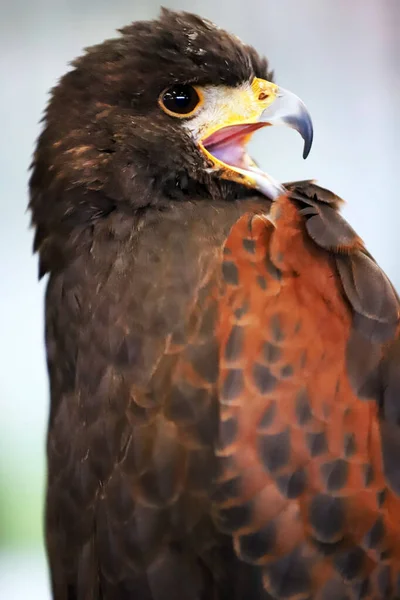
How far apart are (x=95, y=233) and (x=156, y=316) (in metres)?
0.16

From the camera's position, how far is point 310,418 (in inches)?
24.8

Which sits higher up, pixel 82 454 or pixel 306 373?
pixel 306 373

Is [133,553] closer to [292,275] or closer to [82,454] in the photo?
[82,454]

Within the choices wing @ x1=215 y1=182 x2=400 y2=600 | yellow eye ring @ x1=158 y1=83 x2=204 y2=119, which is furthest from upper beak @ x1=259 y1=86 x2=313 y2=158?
wing @ x1=215 y1=182 x2=400 y2=600

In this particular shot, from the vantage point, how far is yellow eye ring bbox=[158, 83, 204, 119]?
0.80 m

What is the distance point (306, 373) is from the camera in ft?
2.10

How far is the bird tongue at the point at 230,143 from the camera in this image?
0.85 meters

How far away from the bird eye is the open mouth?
49 millimetres

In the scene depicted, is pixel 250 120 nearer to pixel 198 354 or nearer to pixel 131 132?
pixel 131 132

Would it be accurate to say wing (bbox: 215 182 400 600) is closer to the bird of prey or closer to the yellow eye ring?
the bird of prey

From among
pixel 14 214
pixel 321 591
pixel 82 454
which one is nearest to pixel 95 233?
pixel 82 454

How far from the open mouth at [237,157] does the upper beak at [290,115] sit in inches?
0.6

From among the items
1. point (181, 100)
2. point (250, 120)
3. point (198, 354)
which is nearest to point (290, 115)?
point (250, 120)

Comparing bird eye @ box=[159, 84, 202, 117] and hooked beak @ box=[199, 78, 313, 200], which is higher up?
bird eye @ box=[159, 84, 202, 117]
